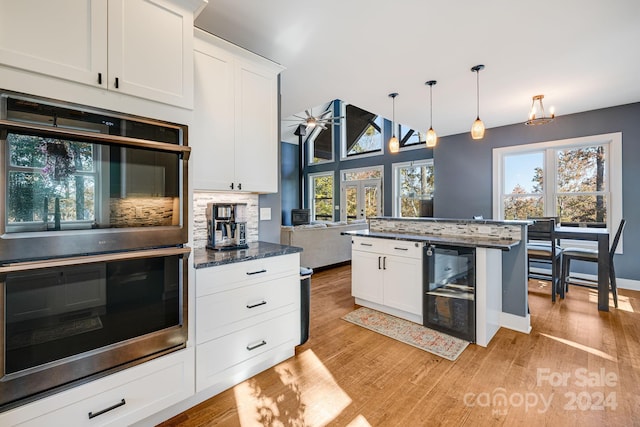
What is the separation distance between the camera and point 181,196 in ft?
5.26

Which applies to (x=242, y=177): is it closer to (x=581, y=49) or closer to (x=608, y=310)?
(x=581, y=49)

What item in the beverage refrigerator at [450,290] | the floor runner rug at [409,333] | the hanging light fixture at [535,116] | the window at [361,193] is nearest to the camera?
the floor runner rug at [409,333]

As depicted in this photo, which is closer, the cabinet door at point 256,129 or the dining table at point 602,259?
the cabinet door at point 256,129

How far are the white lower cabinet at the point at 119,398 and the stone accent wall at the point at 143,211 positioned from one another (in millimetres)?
754

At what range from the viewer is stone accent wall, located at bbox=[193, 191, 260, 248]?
7.48 ft

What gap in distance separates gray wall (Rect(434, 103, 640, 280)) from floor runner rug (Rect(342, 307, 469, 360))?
11.9 ft

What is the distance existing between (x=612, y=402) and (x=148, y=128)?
3.27 metres

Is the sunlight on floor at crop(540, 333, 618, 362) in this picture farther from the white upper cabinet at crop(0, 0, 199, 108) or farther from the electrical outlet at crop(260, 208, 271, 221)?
the white upper cabinet at crop(0, 0, 199, 108)

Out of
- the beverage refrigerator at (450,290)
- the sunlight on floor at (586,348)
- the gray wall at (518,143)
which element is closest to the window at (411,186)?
the gray wall at (518,143)

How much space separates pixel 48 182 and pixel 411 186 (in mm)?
7142

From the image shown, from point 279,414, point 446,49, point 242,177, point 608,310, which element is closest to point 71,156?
point 242,177

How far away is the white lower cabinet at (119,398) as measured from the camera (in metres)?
1.21

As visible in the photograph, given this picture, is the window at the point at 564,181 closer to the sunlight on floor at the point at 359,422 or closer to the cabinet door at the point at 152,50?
the sunlight on floor at the point at 359,422

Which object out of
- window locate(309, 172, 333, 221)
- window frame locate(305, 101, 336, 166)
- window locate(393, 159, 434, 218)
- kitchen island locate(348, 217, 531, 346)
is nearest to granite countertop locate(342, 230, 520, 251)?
kitchen island locate(348, 217, 531, 346)
